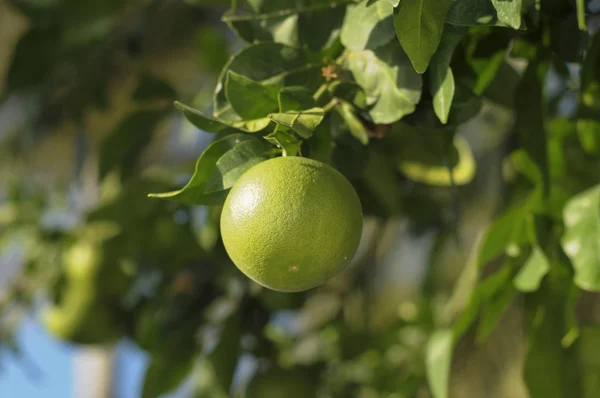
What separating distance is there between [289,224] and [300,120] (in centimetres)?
7

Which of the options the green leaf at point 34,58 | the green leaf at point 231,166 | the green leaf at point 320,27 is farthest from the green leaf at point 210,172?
the green leaf at point 34,58

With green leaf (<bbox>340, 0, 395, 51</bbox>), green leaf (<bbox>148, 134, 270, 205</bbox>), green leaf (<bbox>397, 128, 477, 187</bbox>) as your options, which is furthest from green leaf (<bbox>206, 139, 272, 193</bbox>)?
green leaf (<bbox>397, 128, 477, 187</bbox>)

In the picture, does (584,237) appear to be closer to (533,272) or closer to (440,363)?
(533,272)

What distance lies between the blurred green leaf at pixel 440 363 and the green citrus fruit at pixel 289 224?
28 centimetres

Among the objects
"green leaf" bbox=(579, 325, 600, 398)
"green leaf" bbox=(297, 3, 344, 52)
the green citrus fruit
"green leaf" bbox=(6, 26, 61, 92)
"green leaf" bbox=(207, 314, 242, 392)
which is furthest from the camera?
"green leaf" bbox=(6, 26, 61, 92)

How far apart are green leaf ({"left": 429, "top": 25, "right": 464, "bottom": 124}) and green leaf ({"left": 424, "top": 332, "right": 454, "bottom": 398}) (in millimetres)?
298

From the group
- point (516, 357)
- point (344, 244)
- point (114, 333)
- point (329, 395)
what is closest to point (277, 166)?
point (344, 244)

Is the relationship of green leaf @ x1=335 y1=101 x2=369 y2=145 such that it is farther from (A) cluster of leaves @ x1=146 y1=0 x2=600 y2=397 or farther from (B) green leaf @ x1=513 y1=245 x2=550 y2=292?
(B) green leaf @ x1=513 y1=245 x2=550 y2=292

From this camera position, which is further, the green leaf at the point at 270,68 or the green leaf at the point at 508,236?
the green leaf at the point at 508,236

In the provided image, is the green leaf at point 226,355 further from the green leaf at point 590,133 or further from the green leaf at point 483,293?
the green leaf at point 590,133

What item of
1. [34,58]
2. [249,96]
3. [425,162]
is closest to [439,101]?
[249,96]

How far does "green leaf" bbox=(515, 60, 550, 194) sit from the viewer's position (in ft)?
1.64

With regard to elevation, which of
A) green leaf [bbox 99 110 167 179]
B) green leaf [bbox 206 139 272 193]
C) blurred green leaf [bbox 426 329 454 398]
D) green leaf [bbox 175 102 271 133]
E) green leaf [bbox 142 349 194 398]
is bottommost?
green leaf [bbox 142 349 194 398]

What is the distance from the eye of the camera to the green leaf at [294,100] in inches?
15.8
